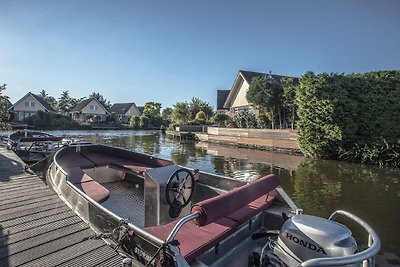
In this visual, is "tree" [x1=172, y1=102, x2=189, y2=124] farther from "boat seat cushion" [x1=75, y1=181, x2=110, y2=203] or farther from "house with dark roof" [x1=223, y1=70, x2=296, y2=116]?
"boat seat cushion" [x1=75, y1=181, x2=110, y2=203]

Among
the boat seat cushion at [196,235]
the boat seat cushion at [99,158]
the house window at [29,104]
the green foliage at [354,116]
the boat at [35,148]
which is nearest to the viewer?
the boat seat cushion at [196,235]

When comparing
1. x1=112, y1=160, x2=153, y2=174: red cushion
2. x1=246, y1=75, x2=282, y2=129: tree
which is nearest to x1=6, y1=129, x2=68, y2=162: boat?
x1=112, y1=160, x2=153, y2=174: red cushion

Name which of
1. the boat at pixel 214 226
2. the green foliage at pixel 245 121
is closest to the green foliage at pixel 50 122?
the green foliage at pixel 245 121

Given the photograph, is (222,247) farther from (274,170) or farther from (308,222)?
(274,170)

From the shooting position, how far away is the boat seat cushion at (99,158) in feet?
27.0

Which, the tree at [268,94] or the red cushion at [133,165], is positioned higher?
the tree at [268,94]

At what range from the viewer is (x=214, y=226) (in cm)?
348

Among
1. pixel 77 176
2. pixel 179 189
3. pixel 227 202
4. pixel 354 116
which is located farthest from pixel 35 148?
pixel 354 116

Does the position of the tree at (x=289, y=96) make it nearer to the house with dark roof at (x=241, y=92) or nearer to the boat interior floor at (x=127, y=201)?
the house with dark roof at (x=241, y=92)

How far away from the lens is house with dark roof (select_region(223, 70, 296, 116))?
99.8ft

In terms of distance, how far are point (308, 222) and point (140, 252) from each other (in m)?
1.91

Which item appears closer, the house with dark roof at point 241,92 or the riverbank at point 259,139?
the riverbank at point 259,139

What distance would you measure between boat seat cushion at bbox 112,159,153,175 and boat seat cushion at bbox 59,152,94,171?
2.59 feet

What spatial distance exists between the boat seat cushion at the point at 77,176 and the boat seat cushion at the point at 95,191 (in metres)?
0.21
